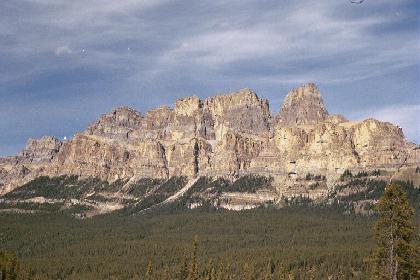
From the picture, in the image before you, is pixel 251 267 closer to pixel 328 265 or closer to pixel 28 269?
pixel 328 265

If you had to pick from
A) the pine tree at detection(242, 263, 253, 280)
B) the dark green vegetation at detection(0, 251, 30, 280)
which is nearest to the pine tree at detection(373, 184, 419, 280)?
the dark green vegetation at detection(0, 251, 30, 280)

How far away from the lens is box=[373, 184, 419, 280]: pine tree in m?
46.5

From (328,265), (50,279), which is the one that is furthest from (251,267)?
(50,279)

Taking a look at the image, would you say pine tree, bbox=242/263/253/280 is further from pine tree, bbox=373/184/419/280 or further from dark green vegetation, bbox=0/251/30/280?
pine tree, bbox=373/184/419/280

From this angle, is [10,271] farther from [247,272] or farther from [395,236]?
[395,236]

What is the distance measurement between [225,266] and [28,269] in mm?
62880

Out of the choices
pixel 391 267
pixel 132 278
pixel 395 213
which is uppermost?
pixel 395 213

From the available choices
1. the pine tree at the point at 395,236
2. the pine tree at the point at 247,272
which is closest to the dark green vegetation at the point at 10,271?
the pine tree at the point at 247,272

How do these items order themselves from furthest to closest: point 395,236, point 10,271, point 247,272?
point 247,272, point 10,271, point 395,236

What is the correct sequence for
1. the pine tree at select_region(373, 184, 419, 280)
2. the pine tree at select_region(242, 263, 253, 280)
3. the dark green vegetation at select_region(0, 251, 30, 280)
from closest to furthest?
the pine tree at select_region(373, 184, 419, 280) → the dark green vegetation at select_region(0, 251, 30, 280) → the pine tree at select_region(242, 263, 253, 280)

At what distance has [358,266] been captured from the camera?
18425 cm

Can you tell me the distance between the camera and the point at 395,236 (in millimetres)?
47281

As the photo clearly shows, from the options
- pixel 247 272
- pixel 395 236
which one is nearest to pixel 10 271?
pixel 247 272

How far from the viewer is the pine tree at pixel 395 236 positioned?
46.5 m
